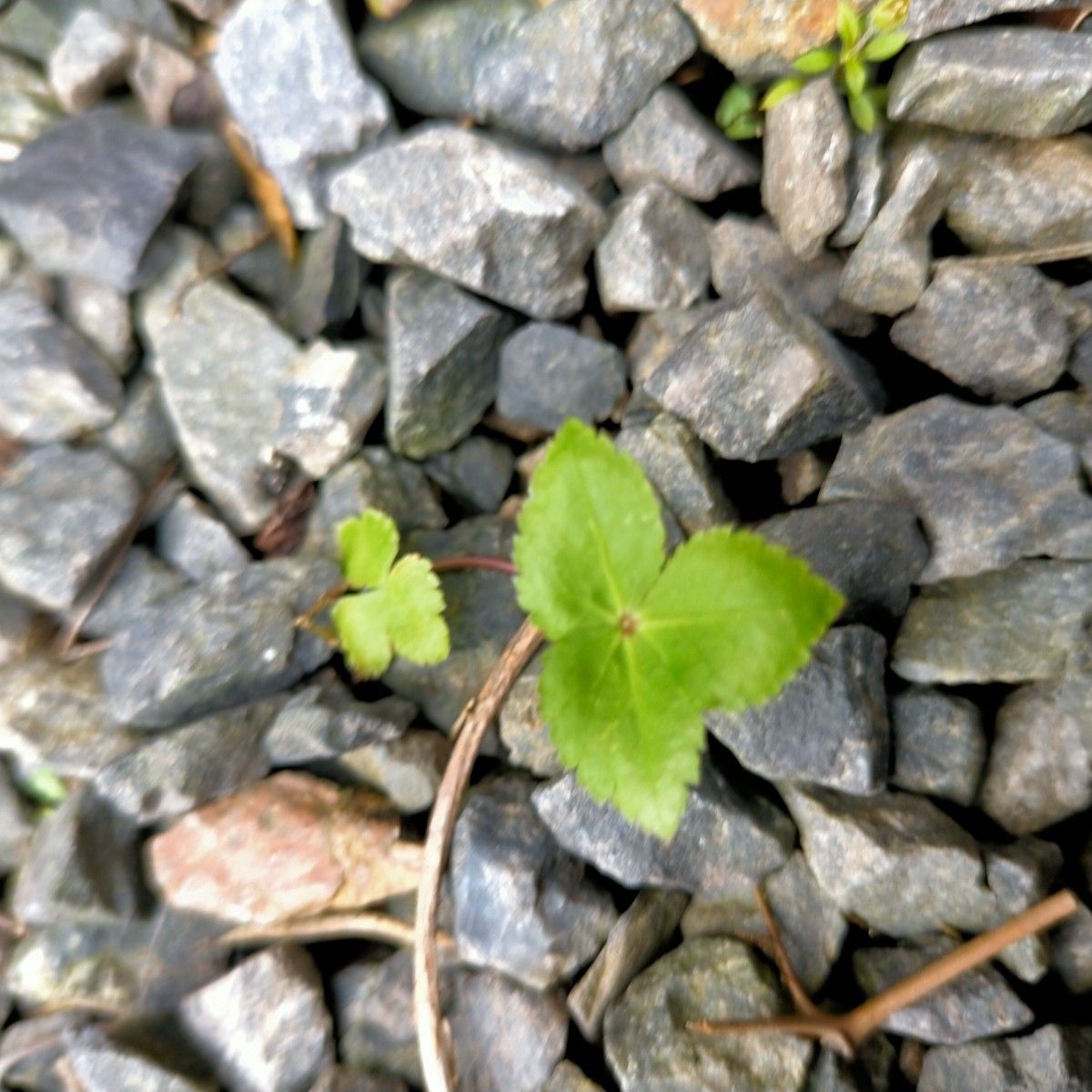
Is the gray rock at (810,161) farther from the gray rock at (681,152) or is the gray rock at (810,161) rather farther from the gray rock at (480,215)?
the gray rock at (480,215)

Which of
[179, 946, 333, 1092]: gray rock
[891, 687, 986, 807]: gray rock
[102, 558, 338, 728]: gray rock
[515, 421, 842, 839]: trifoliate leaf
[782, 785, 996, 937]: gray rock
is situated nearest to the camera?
[515, 421, 842, 839]: trifoliate leaf

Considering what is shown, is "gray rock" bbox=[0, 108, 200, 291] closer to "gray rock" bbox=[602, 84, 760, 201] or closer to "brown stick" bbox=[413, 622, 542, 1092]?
"gray rock" bbox=[602, 84, 760, 201]

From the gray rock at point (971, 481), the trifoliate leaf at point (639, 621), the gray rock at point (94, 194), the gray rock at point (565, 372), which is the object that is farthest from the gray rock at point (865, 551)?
the gray rock at point (94, 194)

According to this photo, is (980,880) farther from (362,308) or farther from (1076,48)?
(362,308)

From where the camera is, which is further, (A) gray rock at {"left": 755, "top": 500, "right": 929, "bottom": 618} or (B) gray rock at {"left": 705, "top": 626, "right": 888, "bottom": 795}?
(A) gray rock at {"left": 755, "top": 500, "right": 929, "bottom": 618}

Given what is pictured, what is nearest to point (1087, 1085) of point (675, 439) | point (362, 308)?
point (675, 439)

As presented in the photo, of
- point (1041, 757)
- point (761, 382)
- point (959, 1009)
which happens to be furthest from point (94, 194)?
point (959, 1009)

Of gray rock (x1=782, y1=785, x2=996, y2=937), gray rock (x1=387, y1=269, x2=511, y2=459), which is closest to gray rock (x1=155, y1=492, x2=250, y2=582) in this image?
gray rock (x1=387, y1=269, x2=511, y2=459)

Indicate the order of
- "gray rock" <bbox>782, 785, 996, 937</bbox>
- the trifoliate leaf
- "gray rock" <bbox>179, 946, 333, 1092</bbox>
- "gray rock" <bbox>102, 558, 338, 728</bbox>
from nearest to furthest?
the trifoliate leaf < "gray rock" <bbox>782, 785, 996, 937</bbox> < "gray rock" <bbox>179, 946, 333, 1092</bbox> < "gray rock" <bbox>102, 558, 338, 728</bbox>
